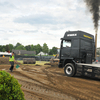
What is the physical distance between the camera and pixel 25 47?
6265 inches

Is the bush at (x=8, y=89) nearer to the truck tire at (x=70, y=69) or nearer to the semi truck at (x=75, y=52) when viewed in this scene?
the semi truck at (x=75, y=52)

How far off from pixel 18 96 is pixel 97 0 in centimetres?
1405

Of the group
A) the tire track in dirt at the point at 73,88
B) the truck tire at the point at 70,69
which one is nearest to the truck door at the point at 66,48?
the truck tire at the point at 70,69

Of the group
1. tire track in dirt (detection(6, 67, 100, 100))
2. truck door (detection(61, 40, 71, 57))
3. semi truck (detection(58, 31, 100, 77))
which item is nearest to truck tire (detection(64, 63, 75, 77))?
semi truck (detection(58, 31, 100, 77))

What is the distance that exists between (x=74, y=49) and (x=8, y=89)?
897cm

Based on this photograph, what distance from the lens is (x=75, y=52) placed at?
10891 mm

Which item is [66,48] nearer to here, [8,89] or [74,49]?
[74,49]

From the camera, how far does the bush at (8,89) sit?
7.97 ft

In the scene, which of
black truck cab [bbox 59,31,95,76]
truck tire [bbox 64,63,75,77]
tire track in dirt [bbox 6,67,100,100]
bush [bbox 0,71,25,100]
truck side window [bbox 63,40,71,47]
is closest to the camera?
bush [bbox 0,71,25,100]

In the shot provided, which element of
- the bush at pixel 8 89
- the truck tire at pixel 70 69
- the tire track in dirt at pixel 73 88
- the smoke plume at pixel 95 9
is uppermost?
the smoke plume at pixel 95 9

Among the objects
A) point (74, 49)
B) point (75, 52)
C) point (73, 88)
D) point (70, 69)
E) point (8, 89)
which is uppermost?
point (74, 49)

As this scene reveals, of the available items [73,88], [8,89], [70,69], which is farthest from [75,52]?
[8,89]

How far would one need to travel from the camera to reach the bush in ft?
7.97

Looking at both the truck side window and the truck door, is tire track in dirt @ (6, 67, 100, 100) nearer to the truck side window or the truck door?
the truck door
